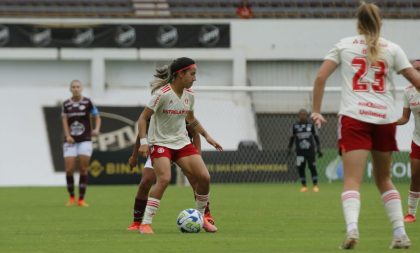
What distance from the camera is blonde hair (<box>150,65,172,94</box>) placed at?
10.7 meters

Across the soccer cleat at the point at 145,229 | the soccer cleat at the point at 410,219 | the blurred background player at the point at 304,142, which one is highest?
the soccer cleat at the point at 145,229

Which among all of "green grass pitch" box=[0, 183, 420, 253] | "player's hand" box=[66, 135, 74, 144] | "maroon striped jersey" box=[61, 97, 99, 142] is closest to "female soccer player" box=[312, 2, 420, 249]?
"green grass pitch" box=[0, 183, 420, 253]

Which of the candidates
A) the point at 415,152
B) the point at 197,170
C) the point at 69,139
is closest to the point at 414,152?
the point at 415,152

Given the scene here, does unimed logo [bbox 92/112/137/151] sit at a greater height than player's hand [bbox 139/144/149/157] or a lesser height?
lesser

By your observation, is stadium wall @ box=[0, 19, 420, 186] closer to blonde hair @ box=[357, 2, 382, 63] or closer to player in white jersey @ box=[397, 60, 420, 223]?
player in white jersey @ box=[397, 60, 420, 223]

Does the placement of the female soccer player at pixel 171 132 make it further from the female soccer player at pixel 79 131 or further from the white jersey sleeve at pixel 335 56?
the female soccer player at pixel 79 131

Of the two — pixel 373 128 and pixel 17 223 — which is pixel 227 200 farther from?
pixel 373 128

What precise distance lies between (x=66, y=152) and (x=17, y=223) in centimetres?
473

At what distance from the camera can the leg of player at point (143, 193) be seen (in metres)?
11.0

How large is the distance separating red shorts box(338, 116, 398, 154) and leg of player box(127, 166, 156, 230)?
11.6 ft

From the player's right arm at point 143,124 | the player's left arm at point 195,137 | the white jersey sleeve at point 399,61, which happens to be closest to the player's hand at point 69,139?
the player's left arm at point 195,137

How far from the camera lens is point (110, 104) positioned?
1250 inches

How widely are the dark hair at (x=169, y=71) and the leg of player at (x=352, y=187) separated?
3059 millimetres

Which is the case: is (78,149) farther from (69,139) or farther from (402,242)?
(402,242)
